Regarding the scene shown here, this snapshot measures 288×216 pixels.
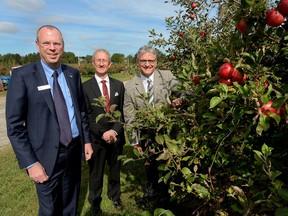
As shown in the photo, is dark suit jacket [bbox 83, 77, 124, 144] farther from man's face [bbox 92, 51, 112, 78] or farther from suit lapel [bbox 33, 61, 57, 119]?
suit lapel [bbox 33, 61, 57, 119]

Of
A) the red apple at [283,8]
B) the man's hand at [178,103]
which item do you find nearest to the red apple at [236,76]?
the red apple at [283,8]

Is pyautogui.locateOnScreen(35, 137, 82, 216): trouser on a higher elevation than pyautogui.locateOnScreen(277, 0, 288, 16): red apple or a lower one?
lower

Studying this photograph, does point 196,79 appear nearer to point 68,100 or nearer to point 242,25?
point 242,25

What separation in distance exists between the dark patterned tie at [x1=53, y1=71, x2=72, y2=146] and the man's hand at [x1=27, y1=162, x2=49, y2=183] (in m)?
0.31

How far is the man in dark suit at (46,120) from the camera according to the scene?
2.48 meters

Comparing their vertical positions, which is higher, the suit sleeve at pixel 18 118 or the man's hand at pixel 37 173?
the suit sleeve at pixel 18 118

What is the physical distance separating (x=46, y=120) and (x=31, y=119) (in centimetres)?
13

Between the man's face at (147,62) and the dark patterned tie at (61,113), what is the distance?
1057mm

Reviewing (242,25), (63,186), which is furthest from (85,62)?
(242,25)

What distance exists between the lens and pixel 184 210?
3492mm

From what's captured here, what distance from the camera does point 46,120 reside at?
8.57ft

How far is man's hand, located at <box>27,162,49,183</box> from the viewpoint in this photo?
2.54 m

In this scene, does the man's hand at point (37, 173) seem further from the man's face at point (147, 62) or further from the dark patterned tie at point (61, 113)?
the man's face at point (147, 62)

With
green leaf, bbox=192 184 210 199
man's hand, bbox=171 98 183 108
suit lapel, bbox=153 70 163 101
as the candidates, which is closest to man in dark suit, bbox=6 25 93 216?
suit lapel, bbox=153 70 163 101
